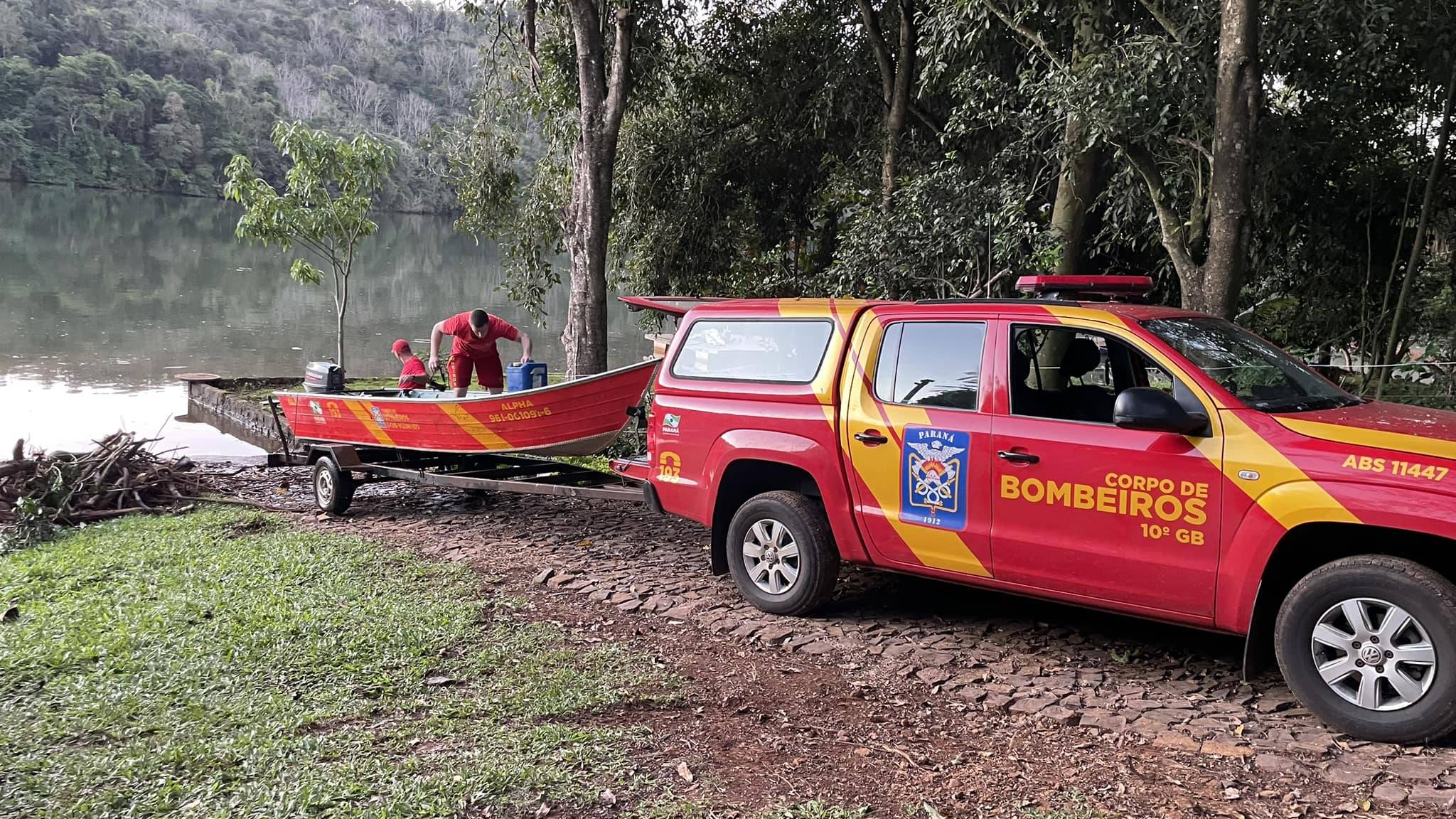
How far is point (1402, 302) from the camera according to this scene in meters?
9.80

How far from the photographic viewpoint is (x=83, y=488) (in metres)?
9.53

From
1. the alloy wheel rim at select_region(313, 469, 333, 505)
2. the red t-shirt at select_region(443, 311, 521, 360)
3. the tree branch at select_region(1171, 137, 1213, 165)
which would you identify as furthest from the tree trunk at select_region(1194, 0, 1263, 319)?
the alloy wheel rim at select_region(313, 469, 333, 505)

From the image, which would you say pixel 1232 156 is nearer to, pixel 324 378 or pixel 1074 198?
pixel 1074 198

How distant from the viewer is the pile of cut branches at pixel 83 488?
8.86 meters

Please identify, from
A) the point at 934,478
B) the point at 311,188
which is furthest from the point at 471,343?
the point at 311,188

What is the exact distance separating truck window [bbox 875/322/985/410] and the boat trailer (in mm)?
Answer: 2833

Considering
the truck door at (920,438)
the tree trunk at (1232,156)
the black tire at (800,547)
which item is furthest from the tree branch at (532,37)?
the black tire at (800,547)

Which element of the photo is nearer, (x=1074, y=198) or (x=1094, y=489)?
(x=1094, y=489)

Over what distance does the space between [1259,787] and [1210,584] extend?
892 mm

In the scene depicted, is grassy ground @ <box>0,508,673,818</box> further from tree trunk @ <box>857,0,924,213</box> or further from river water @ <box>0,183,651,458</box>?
river water @ <box>0,183,651,458</box>

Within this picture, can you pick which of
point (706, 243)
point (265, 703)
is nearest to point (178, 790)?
point (265, 703)

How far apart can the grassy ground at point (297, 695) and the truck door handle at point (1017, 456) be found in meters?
1.93

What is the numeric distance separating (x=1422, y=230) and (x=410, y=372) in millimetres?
9533

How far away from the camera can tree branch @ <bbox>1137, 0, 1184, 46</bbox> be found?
7953mm
